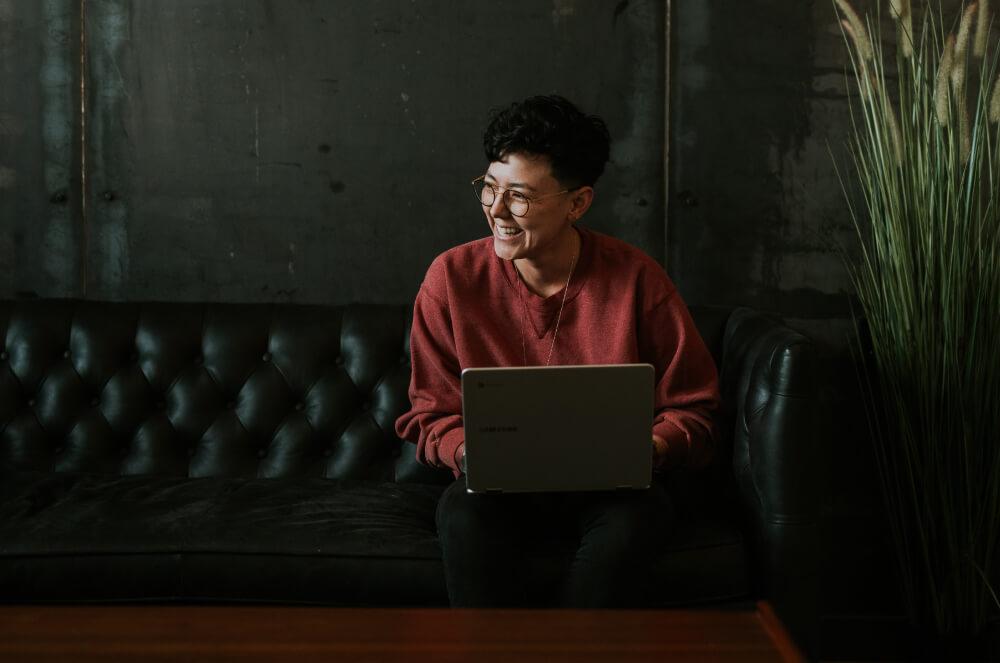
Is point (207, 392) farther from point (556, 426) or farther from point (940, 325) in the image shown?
point (940, 325)

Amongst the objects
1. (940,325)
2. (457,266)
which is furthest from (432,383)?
(940,325)

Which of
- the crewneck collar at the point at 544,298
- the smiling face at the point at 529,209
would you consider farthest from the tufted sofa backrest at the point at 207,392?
the smiling face at the point at 529,209

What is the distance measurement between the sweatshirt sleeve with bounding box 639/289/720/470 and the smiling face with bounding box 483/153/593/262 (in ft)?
0.90

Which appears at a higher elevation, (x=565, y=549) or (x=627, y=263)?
(x=627, y=263)

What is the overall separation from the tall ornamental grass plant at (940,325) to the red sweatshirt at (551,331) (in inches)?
18.3

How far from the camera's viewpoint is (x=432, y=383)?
80.7 inches

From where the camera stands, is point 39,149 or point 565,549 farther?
point 39,149

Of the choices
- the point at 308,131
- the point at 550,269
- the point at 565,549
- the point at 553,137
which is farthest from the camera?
the point at 308,131

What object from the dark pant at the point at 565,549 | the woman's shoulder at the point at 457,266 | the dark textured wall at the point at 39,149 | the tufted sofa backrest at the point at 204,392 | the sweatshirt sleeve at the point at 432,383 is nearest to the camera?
the dark pant at the point at 565,549

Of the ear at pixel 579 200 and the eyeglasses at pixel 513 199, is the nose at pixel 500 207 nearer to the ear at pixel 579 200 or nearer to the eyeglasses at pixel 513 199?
the eyeglasses at pixel 513 199

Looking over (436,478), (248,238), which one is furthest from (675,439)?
(248,238)

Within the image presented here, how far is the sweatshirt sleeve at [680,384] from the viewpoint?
1.92 meters

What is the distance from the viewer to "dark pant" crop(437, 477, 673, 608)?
1.74 meters

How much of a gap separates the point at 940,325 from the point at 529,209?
95 cm
